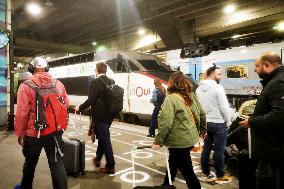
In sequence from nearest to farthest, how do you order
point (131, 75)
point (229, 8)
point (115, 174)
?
point (115, 174)
point (131, 75)
point (229, 8)

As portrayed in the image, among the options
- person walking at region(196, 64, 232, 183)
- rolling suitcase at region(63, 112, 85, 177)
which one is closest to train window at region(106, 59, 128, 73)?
rolling suitcase at region(63, 112, 85, 177)

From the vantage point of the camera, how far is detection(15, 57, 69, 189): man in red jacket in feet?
11.0

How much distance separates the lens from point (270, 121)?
9.29 feet

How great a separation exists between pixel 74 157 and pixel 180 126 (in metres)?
2.22

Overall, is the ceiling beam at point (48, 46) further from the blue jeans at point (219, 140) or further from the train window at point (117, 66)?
the blue jeans at point (219, 140)

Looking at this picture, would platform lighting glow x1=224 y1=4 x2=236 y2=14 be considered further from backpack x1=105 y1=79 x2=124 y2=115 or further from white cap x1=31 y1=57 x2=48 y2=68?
white cap x1=31 y1=57 x2=48 y2=68

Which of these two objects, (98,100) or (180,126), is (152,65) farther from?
(180,126)

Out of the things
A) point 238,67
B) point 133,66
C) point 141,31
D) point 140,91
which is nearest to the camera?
point 140,91

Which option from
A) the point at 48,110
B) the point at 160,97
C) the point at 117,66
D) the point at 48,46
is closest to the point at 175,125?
the point at 48,110

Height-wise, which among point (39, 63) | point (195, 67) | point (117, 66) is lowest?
point (39, 63)

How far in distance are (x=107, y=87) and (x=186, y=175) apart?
2149 mm

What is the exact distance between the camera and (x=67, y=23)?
19.7 metres

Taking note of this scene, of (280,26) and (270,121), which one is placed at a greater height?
(280,26)

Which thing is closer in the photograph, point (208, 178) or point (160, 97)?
point (208, 178)
